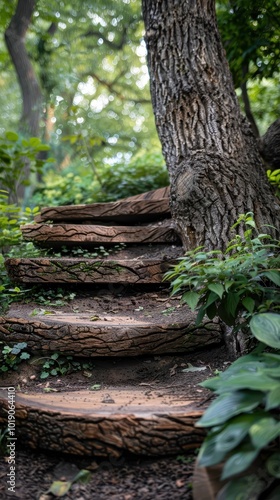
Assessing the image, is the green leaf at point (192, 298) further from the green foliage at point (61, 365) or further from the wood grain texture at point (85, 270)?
the wood grain texture at point (85, 270)

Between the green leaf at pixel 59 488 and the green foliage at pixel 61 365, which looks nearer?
the green leaf at pixel 59 488

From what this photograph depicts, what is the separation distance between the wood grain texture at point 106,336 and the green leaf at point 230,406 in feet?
3.33

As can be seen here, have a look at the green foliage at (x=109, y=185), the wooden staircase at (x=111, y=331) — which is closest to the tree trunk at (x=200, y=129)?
the wooden staircase at (x=111, y=331)

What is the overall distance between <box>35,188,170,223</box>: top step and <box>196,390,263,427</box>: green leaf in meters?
2.52

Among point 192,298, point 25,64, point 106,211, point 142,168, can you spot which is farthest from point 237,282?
point 25,64

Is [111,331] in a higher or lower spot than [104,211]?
lower

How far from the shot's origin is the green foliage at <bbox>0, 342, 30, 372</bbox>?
101 inches

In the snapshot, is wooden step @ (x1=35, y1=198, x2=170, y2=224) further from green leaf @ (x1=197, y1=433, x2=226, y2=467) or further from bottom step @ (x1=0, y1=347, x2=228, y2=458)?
green leaf @ (x1=197, y1=433, x2=226, y2=467)

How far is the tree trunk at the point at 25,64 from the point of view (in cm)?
764

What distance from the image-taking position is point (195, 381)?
2379 mm

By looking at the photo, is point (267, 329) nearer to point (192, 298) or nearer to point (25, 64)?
point (192, 298)

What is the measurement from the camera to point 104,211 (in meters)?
3.94

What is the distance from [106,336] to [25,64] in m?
6.55

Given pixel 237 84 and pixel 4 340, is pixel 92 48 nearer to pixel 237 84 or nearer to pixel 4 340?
pixel 237 84
